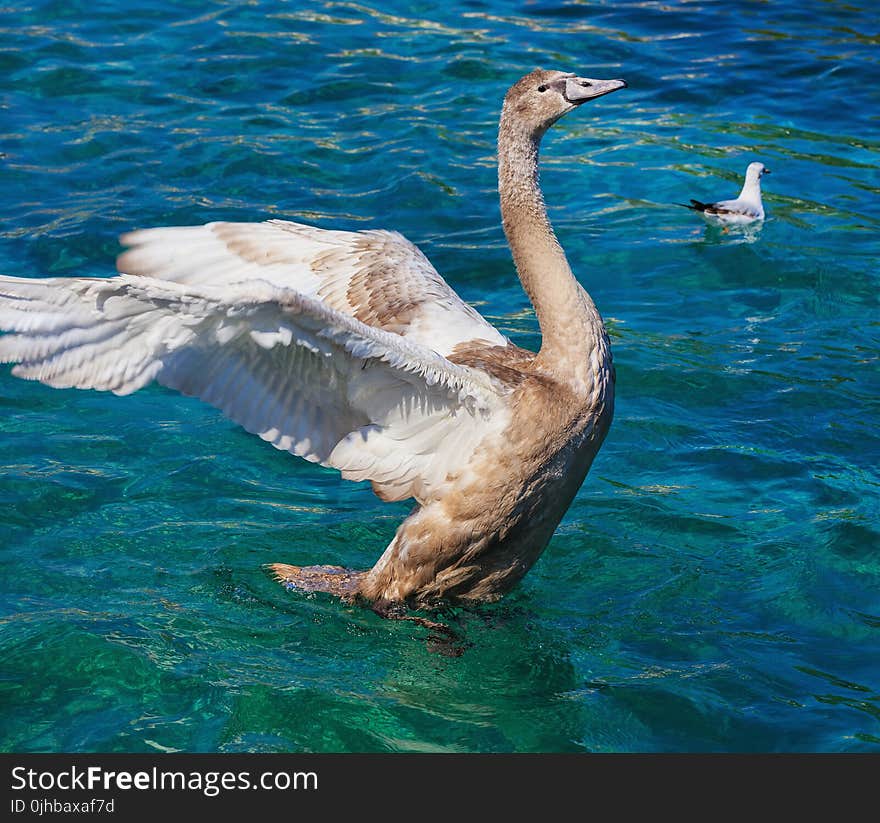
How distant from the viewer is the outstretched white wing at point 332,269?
20.5 ft

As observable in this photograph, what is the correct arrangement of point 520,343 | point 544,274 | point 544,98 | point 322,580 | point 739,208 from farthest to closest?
point 739,208
point 520,343
point 322,580
point 544,98
point 544,274

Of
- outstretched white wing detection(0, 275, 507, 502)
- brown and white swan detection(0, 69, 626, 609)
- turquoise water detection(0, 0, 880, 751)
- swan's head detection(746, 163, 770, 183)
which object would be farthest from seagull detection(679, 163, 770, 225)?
outstretched white wing detection(0, 275, 507, 502)

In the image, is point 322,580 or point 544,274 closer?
point 544,274

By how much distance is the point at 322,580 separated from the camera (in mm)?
6055

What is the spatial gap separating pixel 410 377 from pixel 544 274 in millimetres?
767

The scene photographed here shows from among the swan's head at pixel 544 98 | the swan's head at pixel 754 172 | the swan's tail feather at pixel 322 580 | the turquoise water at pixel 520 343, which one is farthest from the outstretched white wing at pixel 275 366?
the swan's head at pixel 754 172

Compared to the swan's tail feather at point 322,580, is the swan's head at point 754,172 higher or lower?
higher

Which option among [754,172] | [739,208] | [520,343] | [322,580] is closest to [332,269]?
[322,580]

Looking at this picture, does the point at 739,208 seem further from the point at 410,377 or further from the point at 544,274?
the point at 410,377

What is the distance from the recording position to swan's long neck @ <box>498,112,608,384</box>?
5391 millimetres

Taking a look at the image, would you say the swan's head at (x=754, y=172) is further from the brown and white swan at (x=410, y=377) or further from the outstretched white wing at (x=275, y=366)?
Answer: the outstretched white wing at (x=275, y=366)

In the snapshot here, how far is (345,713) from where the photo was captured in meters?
5.29

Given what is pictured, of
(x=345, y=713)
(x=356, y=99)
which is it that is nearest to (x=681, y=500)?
(x=345, y=713)

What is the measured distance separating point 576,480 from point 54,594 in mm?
2436
